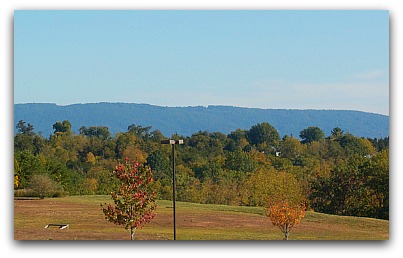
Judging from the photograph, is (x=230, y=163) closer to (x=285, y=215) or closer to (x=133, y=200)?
(x=285, y=215)

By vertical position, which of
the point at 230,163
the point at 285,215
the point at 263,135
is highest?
the point at 263,135

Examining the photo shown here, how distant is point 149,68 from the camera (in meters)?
10.1

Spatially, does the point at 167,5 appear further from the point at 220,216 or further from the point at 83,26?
the point at 220,216

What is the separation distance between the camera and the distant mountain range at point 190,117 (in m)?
10.3

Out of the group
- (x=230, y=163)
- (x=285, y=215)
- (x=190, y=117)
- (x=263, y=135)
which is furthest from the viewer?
(x=230, y=163)

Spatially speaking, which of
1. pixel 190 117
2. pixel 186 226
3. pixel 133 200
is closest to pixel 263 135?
pixel 186 226

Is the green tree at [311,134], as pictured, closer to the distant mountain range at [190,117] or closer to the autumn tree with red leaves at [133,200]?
the distant mountain range at [190,117]

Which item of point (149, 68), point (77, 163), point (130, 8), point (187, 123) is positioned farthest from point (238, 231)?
point (77, 163)

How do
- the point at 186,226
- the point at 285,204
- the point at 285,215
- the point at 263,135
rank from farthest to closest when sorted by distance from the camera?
the point at 263,135, the point at 285,204, the point at 186,226, the point at 285,215

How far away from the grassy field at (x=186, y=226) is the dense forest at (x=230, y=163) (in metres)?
0.37

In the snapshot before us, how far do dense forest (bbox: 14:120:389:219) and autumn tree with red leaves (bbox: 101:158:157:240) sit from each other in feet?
1.65

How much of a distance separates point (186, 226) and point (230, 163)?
5.98m

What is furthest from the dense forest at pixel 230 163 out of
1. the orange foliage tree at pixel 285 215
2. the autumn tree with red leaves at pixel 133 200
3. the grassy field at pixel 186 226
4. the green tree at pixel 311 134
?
the orange foliage tree at pixel 285 215

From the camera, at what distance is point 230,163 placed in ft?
57.3
